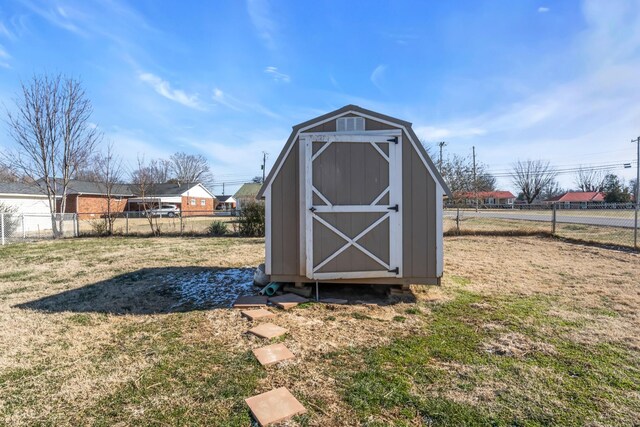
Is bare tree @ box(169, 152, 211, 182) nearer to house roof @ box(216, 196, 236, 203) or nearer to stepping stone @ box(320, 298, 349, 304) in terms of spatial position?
house roof @ box(216, 196, 236, 203)

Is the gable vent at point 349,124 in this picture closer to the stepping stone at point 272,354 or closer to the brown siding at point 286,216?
the brown siding at point 286,216

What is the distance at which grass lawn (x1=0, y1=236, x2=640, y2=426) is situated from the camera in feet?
6.17

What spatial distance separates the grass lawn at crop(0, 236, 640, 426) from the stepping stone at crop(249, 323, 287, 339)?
0.09 m

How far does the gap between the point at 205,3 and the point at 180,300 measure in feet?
19.4

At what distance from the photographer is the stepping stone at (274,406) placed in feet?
5.87

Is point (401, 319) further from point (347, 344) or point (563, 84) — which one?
point (563, 84)

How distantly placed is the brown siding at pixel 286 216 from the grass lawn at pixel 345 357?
0.83 meters

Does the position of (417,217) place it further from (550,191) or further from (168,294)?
(550,191)

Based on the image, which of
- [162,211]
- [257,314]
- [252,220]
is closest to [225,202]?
[162,211]

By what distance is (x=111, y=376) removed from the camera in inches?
90.1

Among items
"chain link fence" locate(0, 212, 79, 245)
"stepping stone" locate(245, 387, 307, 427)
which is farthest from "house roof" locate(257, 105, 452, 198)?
"chain link fence" locate(0, 212, 79, 245)

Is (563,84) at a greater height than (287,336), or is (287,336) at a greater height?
(563,84)

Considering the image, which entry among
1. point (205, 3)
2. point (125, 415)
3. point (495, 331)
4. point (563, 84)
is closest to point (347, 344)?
point (495, 331)

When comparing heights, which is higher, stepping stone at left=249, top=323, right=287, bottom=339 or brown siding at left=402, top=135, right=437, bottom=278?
brown siding at left=402, top=135, right=437, bottom=278
